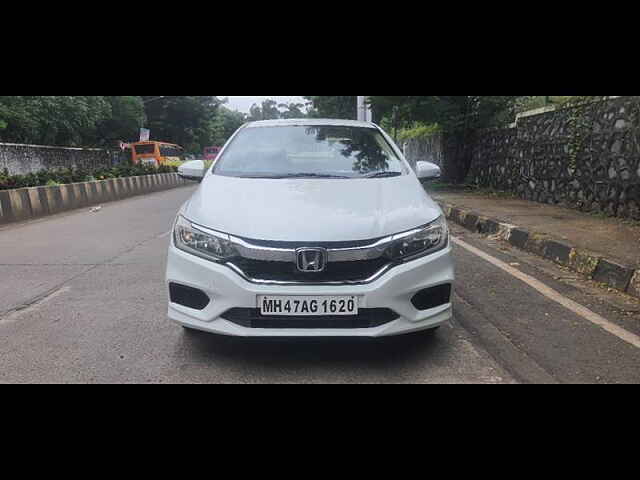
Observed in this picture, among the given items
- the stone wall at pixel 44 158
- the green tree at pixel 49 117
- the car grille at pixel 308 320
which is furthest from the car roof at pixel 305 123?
the green tree at pixel 49 117

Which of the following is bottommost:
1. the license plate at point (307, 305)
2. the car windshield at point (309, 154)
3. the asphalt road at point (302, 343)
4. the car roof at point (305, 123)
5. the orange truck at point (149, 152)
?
the orange truck at point (149, 152)

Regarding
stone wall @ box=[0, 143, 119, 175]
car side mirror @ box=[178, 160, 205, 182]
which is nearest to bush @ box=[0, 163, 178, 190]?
stone wall @ box=[0, 143, 119, 175]

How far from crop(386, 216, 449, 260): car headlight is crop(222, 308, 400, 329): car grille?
1.06 feet

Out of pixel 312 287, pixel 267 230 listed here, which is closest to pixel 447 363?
pixel 312 287

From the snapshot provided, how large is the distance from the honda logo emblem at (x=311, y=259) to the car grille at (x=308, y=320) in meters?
0.25

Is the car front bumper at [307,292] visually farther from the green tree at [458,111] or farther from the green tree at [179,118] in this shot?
the green tree at [179,118]

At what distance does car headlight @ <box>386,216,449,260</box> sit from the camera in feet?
9.91

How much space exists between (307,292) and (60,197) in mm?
11098

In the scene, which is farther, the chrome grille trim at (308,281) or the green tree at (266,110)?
the green tree at (266,110)

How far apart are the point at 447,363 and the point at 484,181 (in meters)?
11.4

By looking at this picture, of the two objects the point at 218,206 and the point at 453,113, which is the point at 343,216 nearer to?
the point at 218,206

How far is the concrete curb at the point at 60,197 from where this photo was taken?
10.2 metres

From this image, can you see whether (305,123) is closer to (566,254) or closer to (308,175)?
(308,175)

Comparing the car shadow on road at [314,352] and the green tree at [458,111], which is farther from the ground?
the green tree at [458,111]
